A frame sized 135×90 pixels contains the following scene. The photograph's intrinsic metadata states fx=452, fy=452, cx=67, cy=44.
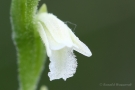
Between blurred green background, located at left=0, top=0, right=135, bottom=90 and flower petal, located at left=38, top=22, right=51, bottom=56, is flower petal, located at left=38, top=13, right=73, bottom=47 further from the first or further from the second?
blurred green background, located at left=0, top=0, right=135, bottom=90

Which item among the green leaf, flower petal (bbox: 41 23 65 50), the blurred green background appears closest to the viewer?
flower petal (bbox: 41 23 65 50)

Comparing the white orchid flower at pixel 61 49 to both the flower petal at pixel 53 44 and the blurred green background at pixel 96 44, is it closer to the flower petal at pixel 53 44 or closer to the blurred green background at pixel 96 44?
the flower petal at pixel 53 44

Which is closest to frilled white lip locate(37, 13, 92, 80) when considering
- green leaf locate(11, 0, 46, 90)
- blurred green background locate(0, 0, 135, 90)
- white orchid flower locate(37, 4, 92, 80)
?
white orchid flower locate(37, 4, 92, 80)

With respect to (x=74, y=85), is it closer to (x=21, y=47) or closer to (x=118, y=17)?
(x=118, y=17)

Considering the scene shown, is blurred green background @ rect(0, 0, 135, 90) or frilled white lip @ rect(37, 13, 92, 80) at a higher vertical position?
frilled white lip @ rect(37, 13, 92, 80)

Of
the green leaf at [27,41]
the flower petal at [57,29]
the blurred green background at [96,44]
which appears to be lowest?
the blurred green background at [96,44]

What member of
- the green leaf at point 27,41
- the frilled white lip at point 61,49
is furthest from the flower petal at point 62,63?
the green leaf at point 27,41
